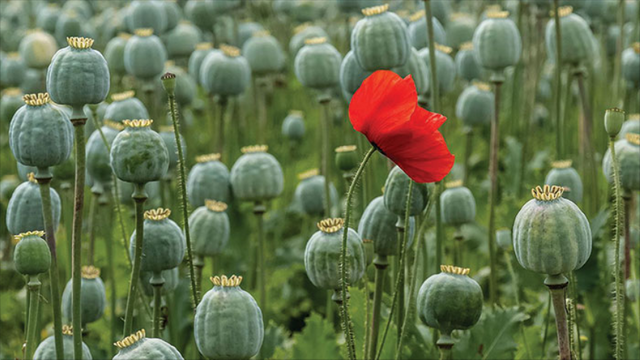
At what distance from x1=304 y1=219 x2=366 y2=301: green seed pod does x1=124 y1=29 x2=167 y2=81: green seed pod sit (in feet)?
3.74

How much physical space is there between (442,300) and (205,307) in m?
0.37

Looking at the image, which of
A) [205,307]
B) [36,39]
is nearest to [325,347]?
[205,307]

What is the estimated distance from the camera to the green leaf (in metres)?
1.57

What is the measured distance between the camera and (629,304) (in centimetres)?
197

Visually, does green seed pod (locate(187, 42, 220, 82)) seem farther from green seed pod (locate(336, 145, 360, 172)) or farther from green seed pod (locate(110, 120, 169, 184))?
green seed pod (locate(110, 120, 169, 184))

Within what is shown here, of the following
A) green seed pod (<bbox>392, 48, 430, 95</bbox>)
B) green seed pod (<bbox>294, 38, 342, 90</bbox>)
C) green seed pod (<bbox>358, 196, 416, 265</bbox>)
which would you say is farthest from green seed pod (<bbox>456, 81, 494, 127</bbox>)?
green seed pod (<bbox>358, 196, 416, 265</bbox>)

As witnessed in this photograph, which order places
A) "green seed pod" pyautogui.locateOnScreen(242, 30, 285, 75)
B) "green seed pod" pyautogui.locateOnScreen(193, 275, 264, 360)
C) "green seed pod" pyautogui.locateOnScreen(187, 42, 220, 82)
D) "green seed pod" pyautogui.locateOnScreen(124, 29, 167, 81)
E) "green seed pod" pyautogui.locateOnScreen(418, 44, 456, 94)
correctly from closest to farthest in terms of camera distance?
1. "green seed pod" pyautogui.locateOnScreen(193, 275, 264, 360)
2. "green seed pod" pyautogui.locateOnScreen(418, 44, 456, 94)
3. "green seed pod" pyautogui.locateOnScreen(124, 29, 167, 81)
4. "green seed pod" pyautogui.locateOnScreen(242, 30, 285, 75)
5. "green seed pod" pyautogui.locateOnScreen(187, 42, 220, 82)

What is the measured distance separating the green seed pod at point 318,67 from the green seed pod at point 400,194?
66 cm

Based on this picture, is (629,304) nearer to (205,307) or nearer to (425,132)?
(425,132)

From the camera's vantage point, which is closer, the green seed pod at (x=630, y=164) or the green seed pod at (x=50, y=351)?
the green seed pod at (x=50, y=351)

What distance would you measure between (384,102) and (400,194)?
31 centimetres

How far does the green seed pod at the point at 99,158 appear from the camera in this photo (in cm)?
176

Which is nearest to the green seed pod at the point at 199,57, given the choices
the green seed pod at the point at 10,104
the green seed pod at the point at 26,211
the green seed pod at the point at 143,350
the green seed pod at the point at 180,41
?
the green seed pod at the point at 180,41

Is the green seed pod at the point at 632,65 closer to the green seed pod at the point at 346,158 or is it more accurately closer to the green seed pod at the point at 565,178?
the green seed pod at the point at 565,178
